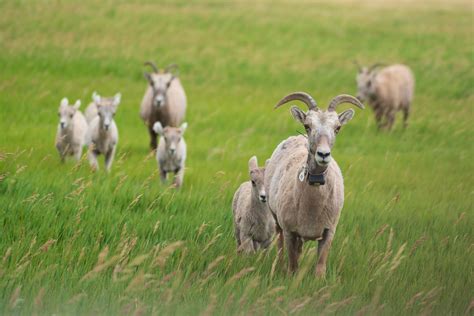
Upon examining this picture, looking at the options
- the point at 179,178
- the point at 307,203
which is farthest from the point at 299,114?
the point at 179,178

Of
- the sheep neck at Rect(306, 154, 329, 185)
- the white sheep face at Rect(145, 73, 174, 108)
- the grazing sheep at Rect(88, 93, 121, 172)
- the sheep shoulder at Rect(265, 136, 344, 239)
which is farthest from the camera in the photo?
the white sheep face at Rect(145, 73, 174, 108)

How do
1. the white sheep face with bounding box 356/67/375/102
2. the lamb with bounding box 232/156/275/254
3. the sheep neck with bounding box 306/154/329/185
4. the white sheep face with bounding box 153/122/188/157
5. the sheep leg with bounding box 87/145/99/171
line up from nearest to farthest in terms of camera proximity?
the sheep neck with bounding box 306/154/329/185
the lamb with bounding box 232/156/275/254
the white sheep face with bounding box 153/122/188/157
the sheep leg with bounding box 87/145/99/171
the white sheep face with bounding box 356/67/375/102

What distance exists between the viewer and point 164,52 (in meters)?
29.1

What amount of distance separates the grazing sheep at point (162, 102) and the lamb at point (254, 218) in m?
6.57

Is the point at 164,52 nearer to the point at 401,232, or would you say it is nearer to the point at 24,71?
the point at 24,71

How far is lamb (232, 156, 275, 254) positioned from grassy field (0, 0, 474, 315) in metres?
0.18

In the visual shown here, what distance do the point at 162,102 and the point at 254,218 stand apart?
7.18 metres

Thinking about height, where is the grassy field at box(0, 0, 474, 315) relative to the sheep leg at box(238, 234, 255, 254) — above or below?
above

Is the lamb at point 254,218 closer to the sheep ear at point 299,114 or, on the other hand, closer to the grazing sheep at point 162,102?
the sheep ear at point 299,114

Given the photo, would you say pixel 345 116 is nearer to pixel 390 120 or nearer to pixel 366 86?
pixel 390 120

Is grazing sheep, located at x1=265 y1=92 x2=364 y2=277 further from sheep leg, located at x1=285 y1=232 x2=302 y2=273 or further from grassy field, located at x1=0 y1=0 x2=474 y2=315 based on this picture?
grassy field, located at x1=0 y1=0 x2=474 y2=315

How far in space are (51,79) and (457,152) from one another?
11313mm

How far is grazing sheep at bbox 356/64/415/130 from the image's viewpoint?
20.8 m

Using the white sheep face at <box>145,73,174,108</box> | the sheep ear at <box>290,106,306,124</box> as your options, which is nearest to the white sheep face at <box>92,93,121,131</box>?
the white sheep face at <box>145,73,174,108</box>
